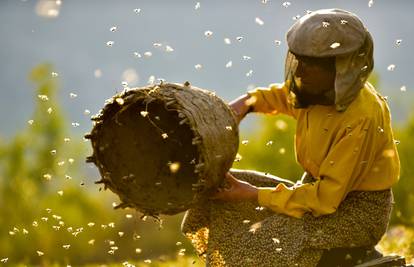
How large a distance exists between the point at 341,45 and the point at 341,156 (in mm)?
735

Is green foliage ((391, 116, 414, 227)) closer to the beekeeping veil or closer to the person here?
the person

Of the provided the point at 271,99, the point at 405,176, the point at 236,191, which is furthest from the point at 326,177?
the point at 405,176

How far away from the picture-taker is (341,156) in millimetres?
6234

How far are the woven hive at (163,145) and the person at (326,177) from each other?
289mm

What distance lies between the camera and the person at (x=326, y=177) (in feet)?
20.5

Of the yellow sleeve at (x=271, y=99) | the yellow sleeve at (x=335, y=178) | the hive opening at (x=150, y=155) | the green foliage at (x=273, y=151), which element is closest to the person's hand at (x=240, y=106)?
the yellow sleeve at (x=271, y=99)

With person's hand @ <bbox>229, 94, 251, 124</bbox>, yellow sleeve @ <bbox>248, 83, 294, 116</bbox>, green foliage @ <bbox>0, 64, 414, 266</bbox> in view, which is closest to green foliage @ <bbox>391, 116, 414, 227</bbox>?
green foliage @ <bbox>0, 64, 414, 266</bbox>

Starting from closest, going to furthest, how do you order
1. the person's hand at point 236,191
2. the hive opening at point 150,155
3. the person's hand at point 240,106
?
the person's hand at point 236,191 → the hive opening at point 150,155 → the person's hand at point 240,106

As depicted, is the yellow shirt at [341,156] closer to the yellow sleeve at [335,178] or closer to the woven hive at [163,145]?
the yellow sleeve at [335,178]

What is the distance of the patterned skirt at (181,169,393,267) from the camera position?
6352 mm

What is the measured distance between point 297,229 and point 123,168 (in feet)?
4.53

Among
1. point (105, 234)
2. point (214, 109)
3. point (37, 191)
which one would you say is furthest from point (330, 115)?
point (37, 191)

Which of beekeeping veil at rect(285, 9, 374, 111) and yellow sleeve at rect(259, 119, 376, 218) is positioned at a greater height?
beekeeping veil at rect(285, 9, 374, 111)

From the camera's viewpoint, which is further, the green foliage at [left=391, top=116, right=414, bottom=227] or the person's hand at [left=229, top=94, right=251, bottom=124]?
the green foliage at [left=391, top=116, right=414, bottom=227]
